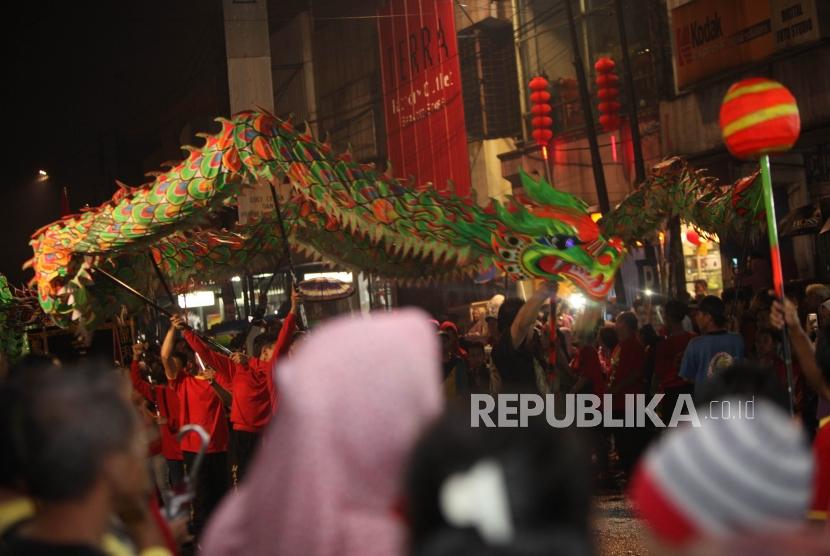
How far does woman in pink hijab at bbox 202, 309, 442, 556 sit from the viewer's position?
6.36ft

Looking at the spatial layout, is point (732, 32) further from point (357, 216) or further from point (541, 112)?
point (357, 216)

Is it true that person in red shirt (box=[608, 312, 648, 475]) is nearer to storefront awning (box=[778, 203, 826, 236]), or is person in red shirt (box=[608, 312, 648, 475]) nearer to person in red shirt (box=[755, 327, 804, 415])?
person in red shirt (box=[755, 327, 804, 415])

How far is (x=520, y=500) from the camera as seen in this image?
1.54 m

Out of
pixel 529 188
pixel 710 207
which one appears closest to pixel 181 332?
pixel 529 188

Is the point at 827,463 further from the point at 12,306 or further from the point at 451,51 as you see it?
the point at 451,51

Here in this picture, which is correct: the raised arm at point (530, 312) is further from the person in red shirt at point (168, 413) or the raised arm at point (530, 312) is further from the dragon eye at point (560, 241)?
the person in red shirt at point (168, 413)

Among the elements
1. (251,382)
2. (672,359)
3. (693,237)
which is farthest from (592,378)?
(693,237)

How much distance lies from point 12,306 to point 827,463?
826cm

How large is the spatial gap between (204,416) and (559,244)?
282 centimetres

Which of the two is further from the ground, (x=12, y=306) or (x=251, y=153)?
(x=251, y=153)

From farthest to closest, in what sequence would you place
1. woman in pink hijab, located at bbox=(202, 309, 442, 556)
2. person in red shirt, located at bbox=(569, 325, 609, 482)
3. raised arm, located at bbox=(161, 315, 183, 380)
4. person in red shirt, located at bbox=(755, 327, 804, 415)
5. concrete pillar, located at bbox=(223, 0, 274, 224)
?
concrete pillar, located at bbox=(223, 0, 274, 224) < person in red shirt, located at bbox=(569, 325, 609, 482) < raised arm, located at bbox=(161, 315, 183, 380) < person in red shirt, located at bbox=(755, 327, 804, 415) < woman in pink hijab, located at bbox=(202, 309, 442, 556)

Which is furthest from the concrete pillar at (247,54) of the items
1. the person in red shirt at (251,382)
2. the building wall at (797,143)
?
the building wall at (797,143)

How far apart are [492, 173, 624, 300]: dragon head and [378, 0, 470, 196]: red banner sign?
15673 mm

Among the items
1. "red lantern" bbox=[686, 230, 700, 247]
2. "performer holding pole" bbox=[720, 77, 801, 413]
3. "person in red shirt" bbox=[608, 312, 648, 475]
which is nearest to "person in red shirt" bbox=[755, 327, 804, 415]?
"performer holding pole" bbox=[720, 77, 801, 413]
